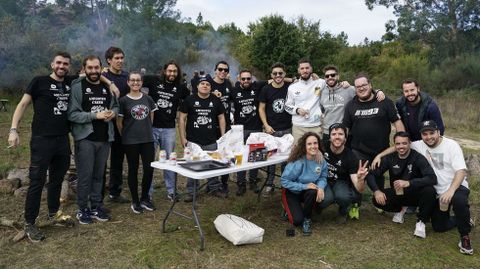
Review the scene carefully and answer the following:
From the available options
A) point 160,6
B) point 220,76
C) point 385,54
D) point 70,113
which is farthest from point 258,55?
point 70,113

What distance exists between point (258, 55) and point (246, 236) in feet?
73.5

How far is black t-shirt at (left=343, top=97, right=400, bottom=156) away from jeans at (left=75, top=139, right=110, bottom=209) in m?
2.74

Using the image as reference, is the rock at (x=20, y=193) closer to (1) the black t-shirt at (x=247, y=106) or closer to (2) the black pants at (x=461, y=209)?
(1) the black t-shirt at (x=247, y=106)

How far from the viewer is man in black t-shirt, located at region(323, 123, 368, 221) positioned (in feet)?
13.9

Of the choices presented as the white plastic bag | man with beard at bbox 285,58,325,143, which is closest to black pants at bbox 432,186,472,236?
man with beard at bbox 285,58,325,143

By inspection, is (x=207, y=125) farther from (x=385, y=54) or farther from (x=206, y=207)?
(x=385, y=54)

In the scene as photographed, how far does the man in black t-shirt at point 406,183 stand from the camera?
13.1ft

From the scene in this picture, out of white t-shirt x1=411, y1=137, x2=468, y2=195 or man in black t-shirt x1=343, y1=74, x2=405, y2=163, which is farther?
man in black t-shirt x1=343, y1=74, x2=405, y2=163

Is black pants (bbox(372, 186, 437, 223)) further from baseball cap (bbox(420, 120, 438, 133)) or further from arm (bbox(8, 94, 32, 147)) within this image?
arm (bbox(8, 94, 32, 147))

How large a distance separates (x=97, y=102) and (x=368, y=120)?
2.90 meters

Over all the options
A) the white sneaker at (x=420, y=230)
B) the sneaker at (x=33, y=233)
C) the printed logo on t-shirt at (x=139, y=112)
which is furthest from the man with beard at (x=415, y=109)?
the sneaker at (x=33, y=233)

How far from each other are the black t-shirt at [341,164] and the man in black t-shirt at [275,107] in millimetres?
879

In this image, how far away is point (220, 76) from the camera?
516cm

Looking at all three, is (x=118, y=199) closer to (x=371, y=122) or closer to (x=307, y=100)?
(x=307, y=100)
